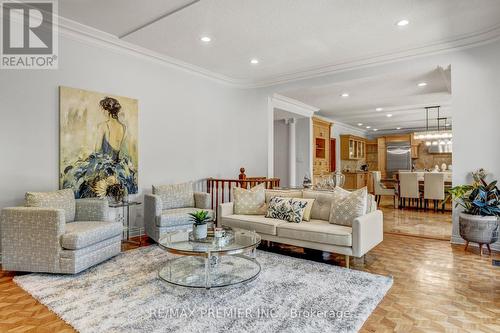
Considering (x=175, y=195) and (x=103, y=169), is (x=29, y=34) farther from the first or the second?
(x=175, y=195)

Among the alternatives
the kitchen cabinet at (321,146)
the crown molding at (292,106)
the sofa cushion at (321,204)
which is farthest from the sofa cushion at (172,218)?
the kitchen cabinet at (321,146)

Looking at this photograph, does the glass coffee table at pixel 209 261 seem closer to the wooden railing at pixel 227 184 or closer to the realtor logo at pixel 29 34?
the wooden railing at pixel 227 184

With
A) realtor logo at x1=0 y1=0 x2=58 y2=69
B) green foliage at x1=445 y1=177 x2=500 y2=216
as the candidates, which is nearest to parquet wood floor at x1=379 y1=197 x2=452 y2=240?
green foliage at x1=445 y1=177 x2=500 y2=216

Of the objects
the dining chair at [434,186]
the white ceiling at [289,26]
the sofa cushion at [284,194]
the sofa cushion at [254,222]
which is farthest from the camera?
the dining chair at [434,186]

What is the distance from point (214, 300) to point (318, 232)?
1435 mm

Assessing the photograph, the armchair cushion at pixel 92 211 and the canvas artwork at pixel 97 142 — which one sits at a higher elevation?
the canvas artwork at pixel 97 142

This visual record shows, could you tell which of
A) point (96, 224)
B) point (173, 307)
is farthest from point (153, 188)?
point (173, 307)

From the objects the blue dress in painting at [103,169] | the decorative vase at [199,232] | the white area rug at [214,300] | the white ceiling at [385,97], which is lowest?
the white area rug at [214,300]

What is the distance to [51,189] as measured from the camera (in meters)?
3.79

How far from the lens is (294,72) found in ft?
18.8

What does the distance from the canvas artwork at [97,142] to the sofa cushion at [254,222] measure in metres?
1.60

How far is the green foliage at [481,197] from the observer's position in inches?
150

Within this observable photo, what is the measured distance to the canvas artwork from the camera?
→ 12.9ft

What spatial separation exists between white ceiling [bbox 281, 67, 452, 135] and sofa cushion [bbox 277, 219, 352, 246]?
3.12 m
